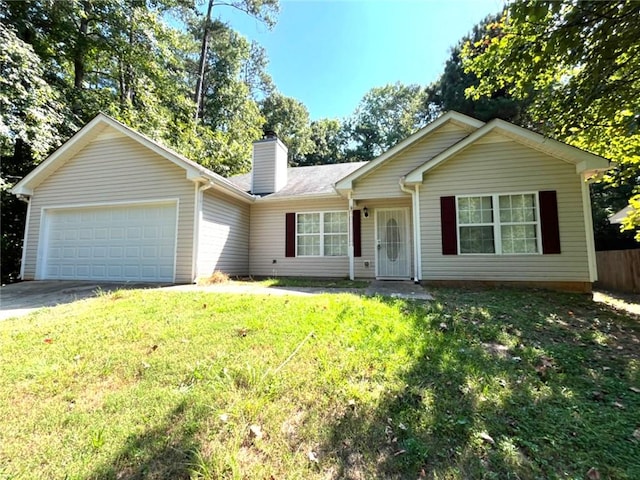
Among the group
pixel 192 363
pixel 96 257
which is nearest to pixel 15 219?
pixel 96 257

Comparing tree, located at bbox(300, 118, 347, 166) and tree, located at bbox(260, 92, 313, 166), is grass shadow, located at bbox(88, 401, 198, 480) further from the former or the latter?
tree, located at bbox(300, 118, 347, 166)

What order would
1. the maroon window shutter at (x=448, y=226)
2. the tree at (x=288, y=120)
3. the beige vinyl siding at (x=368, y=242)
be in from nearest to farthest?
the maroon window shutter at (x=448, y=226) < the beige vinyl siding at (x=368, y=242) < the tree at (x=288, y=120)

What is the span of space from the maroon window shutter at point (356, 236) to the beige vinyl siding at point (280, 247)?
0.48 metres

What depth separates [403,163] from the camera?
30.5ft

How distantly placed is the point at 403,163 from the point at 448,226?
2490mm

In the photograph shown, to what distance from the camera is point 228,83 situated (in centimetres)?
2280

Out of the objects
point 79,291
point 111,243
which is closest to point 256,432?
point 79,291

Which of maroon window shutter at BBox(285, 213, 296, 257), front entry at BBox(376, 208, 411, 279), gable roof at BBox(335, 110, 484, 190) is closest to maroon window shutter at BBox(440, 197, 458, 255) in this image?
front entry at BBox(376, 208, 411, 279)

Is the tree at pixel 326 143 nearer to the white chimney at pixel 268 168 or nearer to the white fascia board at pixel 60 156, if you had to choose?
the white chimney at pixel 268 168

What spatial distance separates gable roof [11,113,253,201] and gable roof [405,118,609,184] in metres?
5.62

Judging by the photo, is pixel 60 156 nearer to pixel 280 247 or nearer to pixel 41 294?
pixel 41 294

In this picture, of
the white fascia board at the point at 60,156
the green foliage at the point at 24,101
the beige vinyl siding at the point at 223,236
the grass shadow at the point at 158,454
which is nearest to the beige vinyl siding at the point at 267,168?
the beige vinyl siding at the point at 223,236

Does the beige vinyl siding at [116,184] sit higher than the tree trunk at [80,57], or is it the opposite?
the tree trunk at [80,57]

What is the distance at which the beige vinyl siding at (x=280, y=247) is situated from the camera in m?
10.6
